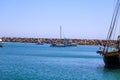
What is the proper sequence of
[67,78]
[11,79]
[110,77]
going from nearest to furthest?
[11,79] < [67,78] < [110,77]

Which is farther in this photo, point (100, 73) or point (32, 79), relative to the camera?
point (100, 73)

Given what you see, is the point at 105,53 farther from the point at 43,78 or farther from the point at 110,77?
the point at 43,78

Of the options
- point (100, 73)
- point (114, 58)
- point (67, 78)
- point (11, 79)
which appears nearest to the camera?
point (11, 79)

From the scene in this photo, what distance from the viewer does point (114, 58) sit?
47.7m

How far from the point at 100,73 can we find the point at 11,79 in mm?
12207

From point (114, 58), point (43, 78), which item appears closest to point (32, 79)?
point (43, 78)

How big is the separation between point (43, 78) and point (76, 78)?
3310 millimetres

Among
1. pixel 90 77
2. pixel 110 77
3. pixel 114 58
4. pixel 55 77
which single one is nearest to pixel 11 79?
pixel 55 77

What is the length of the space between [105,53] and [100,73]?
5323 mm

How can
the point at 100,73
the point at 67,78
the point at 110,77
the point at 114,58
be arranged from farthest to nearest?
the point at 114,58, the point at 100,73, the point at 110,77, the point at 67,78

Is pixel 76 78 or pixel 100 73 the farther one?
pixel 100 73

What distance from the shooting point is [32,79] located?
121 ft

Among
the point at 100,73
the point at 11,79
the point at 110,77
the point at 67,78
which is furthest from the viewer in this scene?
the point at 100,73

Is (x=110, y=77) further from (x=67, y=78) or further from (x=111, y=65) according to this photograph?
(x=111, y=65)
